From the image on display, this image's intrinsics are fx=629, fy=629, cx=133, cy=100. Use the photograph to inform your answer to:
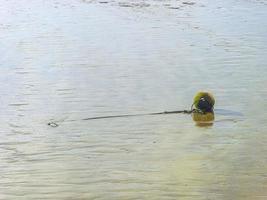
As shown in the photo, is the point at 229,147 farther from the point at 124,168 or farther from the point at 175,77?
the point at 175,77

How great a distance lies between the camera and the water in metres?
6.37

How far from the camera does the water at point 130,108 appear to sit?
637 centimetres

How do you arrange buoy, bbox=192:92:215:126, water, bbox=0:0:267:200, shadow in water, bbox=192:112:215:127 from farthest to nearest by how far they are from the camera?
buoy, bbox=192:92:215:126
shadow in water, bbox=192:112:215:127
water, bbox=0:0:267:200

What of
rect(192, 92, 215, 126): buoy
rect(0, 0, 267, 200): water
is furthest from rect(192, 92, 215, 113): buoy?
rect(0, 0, 267, 200): water

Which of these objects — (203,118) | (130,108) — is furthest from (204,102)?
(130,108)

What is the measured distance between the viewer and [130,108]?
916cm

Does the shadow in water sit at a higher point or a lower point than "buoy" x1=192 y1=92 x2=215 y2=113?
lower

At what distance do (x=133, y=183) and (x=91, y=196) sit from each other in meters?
0.53

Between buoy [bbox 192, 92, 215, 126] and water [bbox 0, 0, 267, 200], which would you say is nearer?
water [bbox 0, 0, 267, 200]

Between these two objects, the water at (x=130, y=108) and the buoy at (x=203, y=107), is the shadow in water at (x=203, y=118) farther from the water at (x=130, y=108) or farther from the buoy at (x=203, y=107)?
the water at (x=130, y=108)

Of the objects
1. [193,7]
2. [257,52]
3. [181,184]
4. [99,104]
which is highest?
[181,184]

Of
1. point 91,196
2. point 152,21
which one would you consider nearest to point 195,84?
point 91,196

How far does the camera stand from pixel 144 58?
12.8m

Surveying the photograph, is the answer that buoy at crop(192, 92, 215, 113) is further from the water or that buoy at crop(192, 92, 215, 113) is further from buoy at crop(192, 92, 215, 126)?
the water
